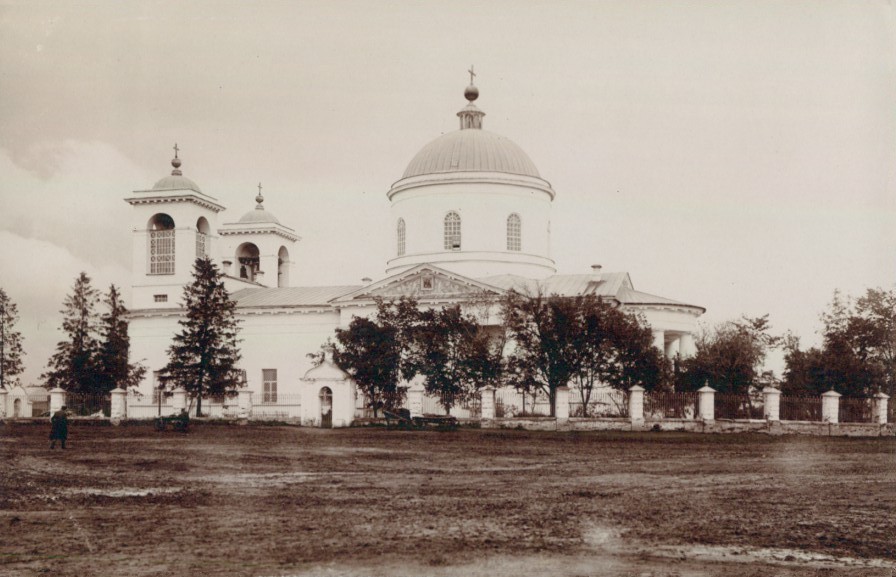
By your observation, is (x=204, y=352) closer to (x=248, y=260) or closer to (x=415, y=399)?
(x=415, y=399)

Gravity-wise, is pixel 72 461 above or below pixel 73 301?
below

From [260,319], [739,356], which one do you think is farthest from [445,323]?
[260,319]

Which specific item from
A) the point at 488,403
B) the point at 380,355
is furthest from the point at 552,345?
the point at 380,355

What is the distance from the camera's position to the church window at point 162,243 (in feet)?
158

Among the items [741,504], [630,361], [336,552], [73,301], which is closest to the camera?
[336,552]

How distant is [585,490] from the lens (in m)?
14.3

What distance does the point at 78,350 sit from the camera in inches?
1778

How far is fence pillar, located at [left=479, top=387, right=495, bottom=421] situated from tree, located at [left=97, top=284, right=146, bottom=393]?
1751cm

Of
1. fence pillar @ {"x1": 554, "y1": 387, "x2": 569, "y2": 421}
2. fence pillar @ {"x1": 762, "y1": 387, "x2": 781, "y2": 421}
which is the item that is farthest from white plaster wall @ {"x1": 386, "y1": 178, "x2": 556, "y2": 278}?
fence pillar @ {"x1": 762, "y1": 387, "x2": 781, "y2": 421}

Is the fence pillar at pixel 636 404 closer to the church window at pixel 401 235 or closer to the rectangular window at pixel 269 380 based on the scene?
the church window at pixel 401 235

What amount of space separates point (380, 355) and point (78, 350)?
1569 cm

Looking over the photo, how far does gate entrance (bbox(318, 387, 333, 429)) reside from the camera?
36.1m

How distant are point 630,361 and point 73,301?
1027 inches

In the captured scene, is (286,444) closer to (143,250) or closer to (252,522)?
(252,522)
